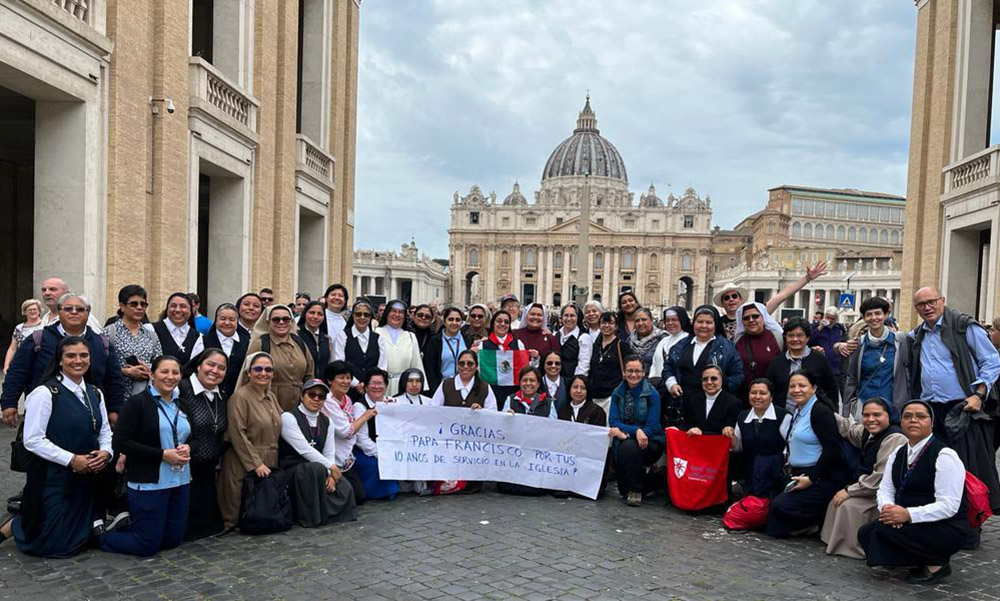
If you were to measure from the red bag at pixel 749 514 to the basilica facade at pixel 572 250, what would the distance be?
4477 inches

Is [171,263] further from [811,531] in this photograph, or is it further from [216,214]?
[811,531]

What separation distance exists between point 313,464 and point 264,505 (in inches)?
21.8

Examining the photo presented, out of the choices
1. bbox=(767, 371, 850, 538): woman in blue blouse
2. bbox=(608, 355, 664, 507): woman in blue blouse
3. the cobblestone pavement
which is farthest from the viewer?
bbox=(608, 355, 664, 507): woman in blue blouse

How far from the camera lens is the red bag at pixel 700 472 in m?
7.16

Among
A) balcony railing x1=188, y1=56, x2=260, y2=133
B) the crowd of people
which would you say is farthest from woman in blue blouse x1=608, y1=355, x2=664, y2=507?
balcony railing x1=188, y1=56, x2=260, y2=133

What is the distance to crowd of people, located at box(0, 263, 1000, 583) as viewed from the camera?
5.44 meters

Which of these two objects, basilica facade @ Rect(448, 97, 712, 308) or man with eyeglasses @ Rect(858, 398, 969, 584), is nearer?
man with eyeglasses @ Rect(858, 398, 969, 584)

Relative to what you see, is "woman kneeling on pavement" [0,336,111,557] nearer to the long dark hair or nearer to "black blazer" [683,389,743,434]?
the long dark hair

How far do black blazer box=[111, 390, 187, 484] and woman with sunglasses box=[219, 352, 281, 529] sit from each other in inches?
28.5

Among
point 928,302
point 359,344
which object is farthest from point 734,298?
point 359,344

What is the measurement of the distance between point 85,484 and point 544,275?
119333 millimetres

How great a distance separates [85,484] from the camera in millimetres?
5582

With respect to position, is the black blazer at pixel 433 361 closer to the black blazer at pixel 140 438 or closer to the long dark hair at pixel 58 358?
the black blazer at pixel 140 438

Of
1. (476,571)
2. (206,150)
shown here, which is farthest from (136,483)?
(206,150)
